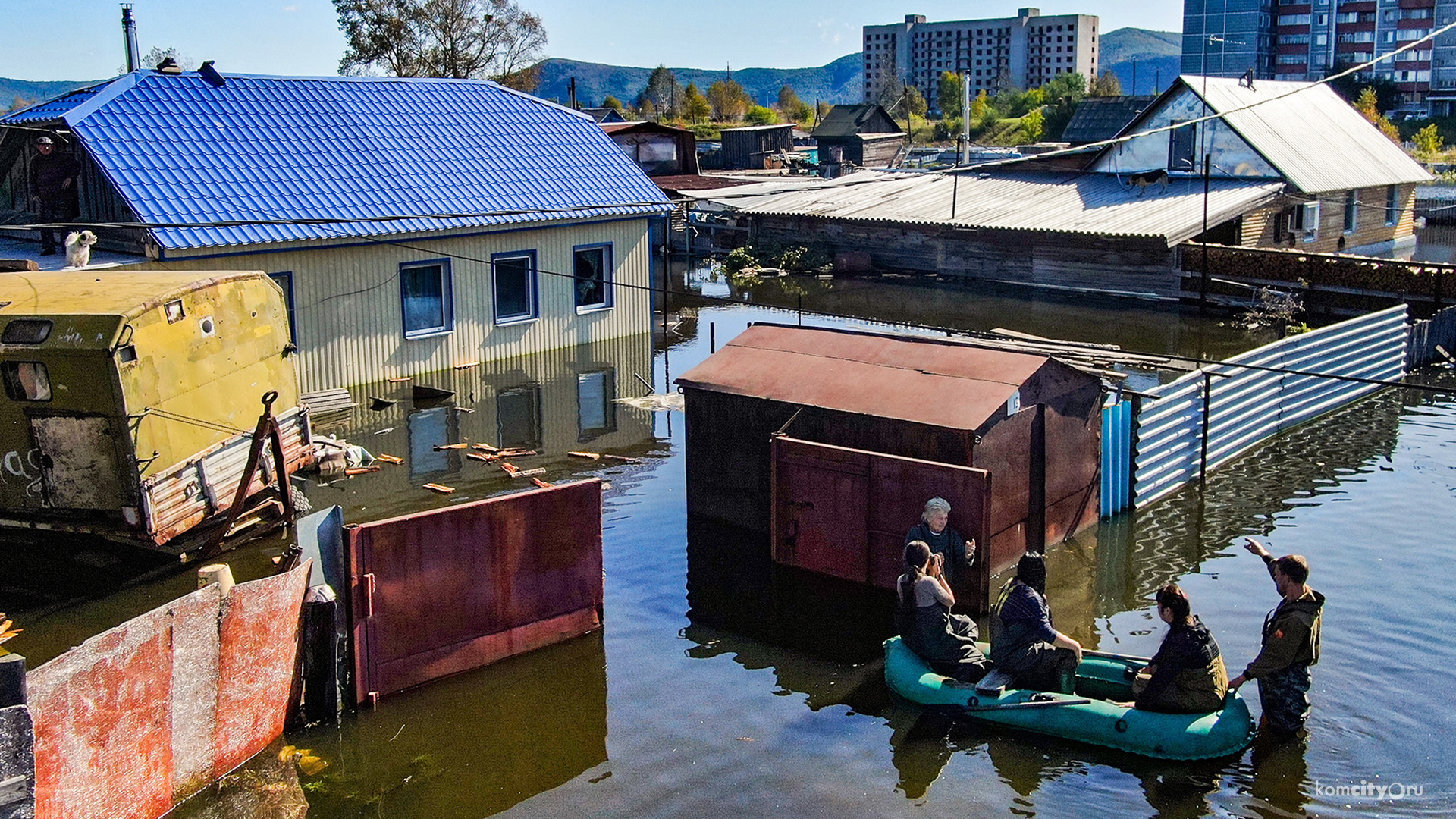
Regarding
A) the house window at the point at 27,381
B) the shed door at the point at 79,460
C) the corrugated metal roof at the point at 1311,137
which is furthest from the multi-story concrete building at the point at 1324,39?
the house window at the point at 27,381

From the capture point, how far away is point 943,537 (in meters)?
11.6

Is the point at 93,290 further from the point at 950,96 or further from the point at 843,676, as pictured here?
the point at 950,96

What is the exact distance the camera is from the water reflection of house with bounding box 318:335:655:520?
16406 mm

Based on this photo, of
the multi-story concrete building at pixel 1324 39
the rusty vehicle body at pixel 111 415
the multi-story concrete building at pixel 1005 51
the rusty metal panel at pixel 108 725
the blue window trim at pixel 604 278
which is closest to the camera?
the rusty metal panel at pixel 108 725

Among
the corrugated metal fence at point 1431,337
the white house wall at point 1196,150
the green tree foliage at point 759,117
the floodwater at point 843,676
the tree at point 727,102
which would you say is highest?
the tree at point 727,102

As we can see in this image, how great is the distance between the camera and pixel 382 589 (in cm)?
998

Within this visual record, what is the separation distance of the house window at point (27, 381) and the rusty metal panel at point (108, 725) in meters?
4.94

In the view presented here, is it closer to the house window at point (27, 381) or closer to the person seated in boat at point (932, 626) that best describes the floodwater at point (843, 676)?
the person seated in boat at point (932, 626)

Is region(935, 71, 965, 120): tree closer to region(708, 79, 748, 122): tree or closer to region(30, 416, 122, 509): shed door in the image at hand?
region(708, 79, 748, 122): tree

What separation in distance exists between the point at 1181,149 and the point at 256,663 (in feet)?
107

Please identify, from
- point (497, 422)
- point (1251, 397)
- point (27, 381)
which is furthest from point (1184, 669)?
point (497, 422)

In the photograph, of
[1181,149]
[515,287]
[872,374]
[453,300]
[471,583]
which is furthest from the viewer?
[1181,149]

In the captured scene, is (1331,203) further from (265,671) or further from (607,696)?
(265,671)

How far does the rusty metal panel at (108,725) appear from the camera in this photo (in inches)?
284
